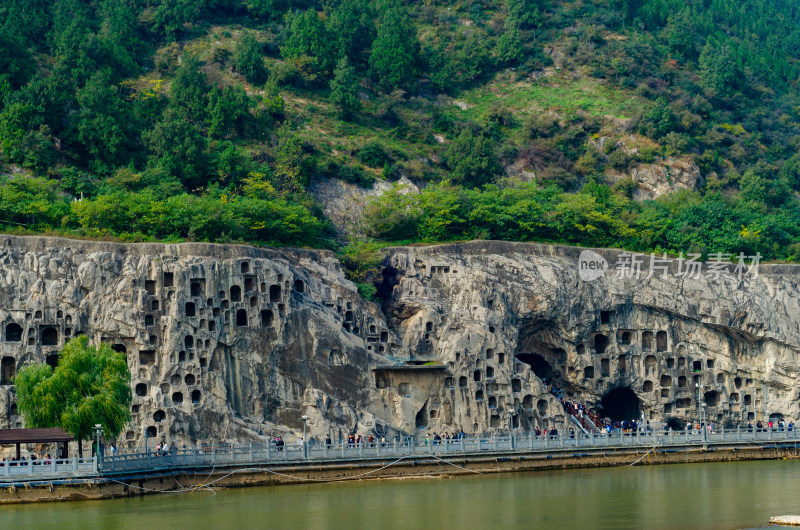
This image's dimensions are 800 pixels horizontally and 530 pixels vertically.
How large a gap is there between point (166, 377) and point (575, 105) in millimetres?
46815

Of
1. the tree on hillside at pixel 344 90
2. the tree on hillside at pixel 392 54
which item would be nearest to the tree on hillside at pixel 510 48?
the tree on hillside at pixel 392 54

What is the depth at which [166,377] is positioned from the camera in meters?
54.9

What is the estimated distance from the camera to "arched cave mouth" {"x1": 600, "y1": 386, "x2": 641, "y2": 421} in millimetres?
67625

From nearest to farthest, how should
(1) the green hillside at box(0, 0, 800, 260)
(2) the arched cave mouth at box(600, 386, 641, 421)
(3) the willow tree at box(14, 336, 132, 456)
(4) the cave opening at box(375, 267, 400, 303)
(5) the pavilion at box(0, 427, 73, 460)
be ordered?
(5) the pavilion at box(0, 427, 73, 460)
(3) the willow tree at box(14, 336, 132, 456)
(4) the cave opening at box(375, 267, 400, 303)
(1) the green hillside at box(0, 0, 800, 260)
(2) the arched cave mouth at box(600, 386, 641, 421)

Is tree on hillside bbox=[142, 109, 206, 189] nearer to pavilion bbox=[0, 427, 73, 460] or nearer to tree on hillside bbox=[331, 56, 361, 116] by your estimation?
tree on hillside bbox=[331, 56, 361, 116]

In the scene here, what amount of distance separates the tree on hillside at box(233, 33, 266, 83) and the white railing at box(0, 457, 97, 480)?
147 feet

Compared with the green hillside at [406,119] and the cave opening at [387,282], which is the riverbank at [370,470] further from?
the green hillside at [406,119]

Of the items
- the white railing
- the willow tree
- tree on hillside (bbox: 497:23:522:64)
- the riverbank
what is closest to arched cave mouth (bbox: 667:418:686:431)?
the riverbank

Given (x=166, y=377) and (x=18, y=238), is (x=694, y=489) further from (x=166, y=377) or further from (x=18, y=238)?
(x=18, y=238)

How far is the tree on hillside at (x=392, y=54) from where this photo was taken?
288ft

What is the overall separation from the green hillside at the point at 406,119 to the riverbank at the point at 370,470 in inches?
604

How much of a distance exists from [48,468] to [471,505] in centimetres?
1615

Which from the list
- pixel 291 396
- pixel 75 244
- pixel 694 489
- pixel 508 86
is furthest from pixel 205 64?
pixel 694 489

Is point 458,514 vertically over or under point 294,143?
under
